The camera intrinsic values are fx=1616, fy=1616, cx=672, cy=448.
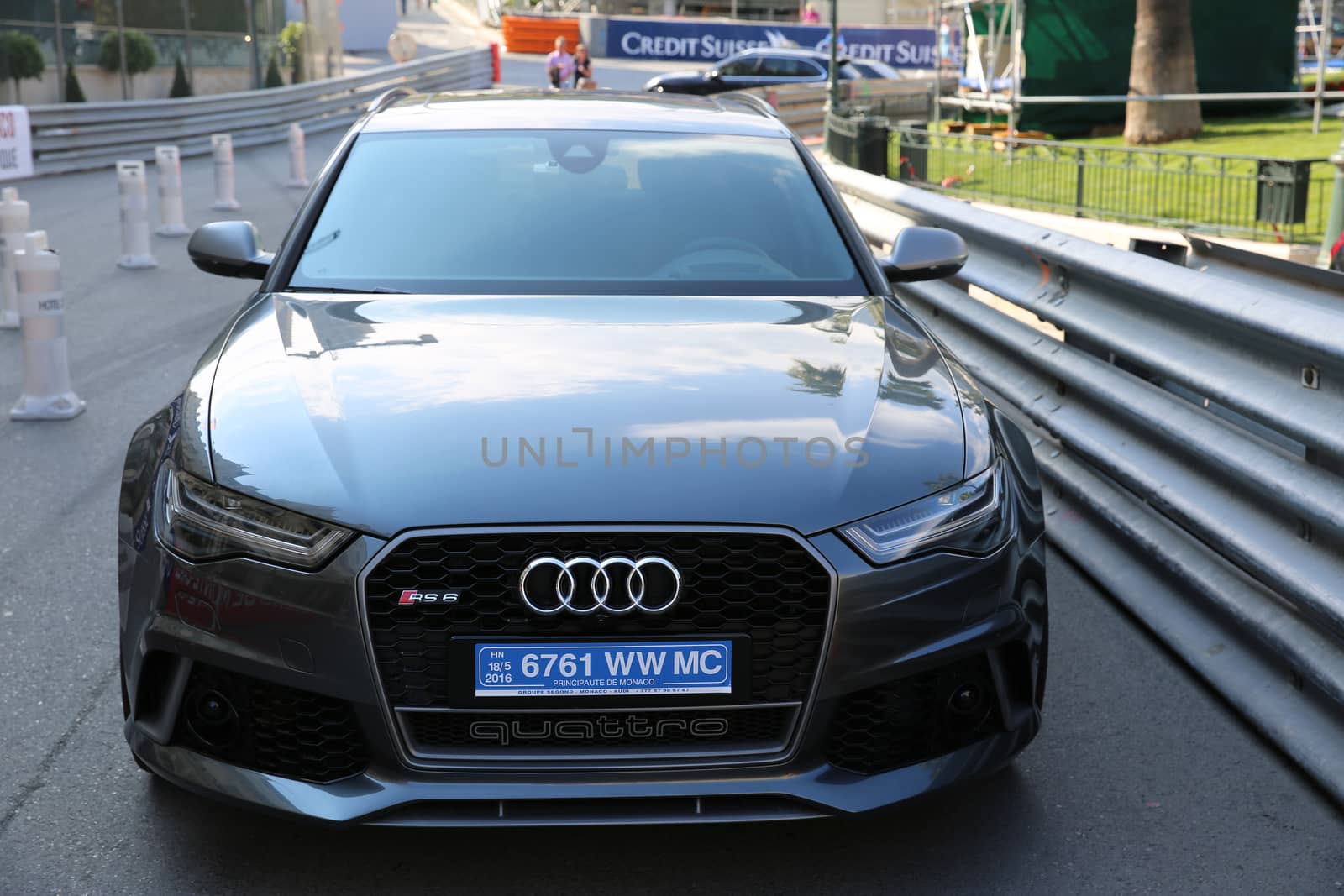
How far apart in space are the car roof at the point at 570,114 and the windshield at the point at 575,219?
69mm

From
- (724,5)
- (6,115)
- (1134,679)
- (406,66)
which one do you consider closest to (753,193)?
(1134,679)

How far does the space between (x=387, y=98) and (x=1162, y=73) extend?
22.3 meters

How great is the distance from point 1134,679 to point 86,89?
2669 cm

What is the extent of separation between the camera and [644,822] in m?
3.07

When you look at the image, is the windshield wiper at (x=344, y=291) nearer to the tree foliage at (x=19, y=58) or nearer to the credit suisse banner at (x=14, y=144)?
the credit suisse banner at (x=14, y=144)

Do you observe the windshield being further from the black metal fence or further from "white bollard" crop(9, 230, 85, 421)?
the black metal fence

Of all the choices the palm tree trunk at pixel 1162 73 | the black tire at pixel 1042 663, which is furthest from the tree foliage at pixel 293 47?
the black tire at pixel 1042 663

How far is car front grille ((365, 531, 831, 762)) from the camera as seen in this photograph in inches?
120

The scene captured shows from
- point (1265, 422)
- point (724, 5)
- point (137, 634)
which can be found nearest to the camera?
point (137, 634)

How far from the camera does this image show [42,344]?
807 cm

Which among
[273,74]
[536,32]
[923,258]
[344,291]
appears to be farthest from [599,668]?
[536,32]

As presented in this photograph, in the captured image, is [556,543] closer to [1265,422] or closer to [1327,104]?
[1265,422]

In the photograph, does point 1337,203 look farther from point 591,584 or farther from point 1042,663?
point 591,584

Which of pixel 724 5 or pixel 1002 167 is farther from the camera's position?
pixel 724 5
